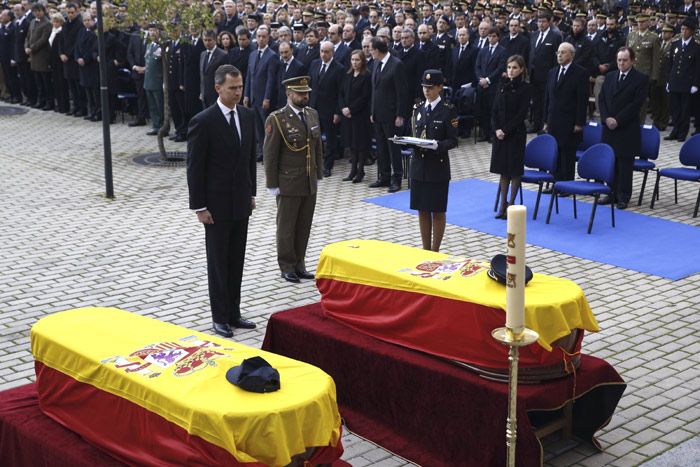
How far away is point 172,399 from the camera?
4133mm

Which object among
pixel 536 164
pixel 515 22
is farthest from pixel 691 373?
pixel 515 22

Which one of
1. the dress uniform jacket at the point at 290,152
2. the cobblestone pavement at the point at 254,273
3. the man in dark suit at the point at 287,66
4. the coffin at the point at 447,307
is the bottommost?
the cobblestone pavement at the point at 254,273

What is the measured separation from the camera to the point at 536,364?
5156 millimetres

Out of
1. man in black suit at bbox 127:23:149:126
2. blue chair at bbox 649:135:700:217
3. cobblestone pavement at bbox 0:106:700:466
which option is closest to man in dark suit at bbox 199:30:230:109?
cobblestone pavement at bbox 0:106:700:466

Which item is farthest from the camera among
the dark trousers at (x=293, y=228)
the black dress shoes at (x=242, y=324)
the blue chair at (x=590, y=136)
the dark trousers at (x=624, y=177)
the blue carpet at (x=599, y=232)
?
the blue chair at (x=590, y=136)

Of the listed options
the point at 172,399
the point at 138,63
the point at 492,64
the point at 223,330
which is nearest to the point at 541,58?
the point at 492,64

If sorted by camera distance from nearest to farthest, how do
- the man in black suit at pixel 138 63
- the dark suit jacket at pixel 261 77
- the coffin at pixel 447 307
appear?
the coffin at pixel 447 307 < the dark suit jacket at pixel 261 77 < the man in black suit at pixel 138 63

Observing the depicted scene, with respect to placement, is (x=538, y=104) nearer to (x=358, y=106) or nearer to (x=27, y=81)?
(x=358, y=106)

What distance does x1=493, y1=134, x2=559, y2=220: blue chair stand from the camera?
11.1 metres

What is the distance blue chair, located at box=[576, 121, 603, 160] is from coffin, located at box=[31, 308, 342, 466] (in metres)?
8.48

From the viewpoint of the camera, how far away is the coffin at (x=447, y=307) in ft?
17.0

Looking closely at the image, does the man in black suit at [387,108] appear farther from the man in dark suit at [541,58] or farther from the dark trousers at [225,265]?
the dark trousers at [225,265]

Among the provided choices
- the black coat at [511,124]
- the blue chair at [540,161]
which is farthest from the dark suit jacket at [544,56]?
the black coat at [511,124]

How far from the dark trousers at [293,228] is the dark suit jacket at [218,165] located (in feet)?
4.33
